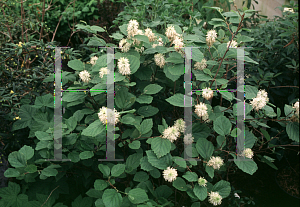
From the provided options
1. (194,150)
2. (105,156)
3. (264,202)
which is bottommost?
(264,202)

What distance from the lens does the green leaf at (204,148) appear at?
3.88 feet

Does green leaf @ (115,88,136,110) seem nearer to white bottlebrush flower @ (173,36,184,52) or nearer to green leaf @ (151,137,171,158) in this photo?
green leaf @ (151,137,171,158)

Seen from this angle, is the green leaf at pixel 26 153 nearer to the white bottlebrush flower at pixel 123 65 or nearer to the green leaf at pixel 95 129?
the green leaf at pixel 95 129

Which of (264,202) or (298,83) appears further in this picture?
(298,83)

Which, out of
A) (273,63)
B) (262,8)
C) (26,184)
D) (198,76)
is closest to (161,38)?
(198,76)

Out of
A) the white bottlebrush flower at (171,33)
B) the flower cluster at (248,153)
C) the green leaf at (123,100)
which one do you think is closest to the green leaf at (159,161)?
the green leaf at (123,100)

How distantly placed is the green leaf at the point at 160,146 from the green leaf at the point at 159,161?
0.13 feet

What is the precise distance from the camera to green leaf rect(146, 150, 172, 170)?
1.09 metres

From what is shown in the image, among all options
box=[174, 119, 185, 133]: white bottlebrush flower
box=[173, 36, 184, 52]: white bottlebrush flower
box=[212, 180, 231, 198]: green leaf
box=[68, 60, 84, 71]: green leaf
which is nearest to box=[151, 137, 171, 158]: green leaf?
box=[174, 119, 185, 133]: white bottlebrush flower

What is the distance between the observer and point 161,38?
52.2 inches

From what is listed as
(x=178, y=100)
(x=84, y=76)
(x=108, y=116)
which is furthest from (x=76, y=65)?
(x=178, y=100)

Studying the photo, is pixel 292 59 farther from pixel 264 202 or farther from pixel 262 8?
pixel 262 8

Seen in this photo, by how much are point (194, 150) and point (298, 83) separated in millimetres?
1578

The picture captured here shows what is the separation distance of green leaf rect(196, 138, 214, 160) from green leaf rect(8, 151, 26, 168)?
84cm
